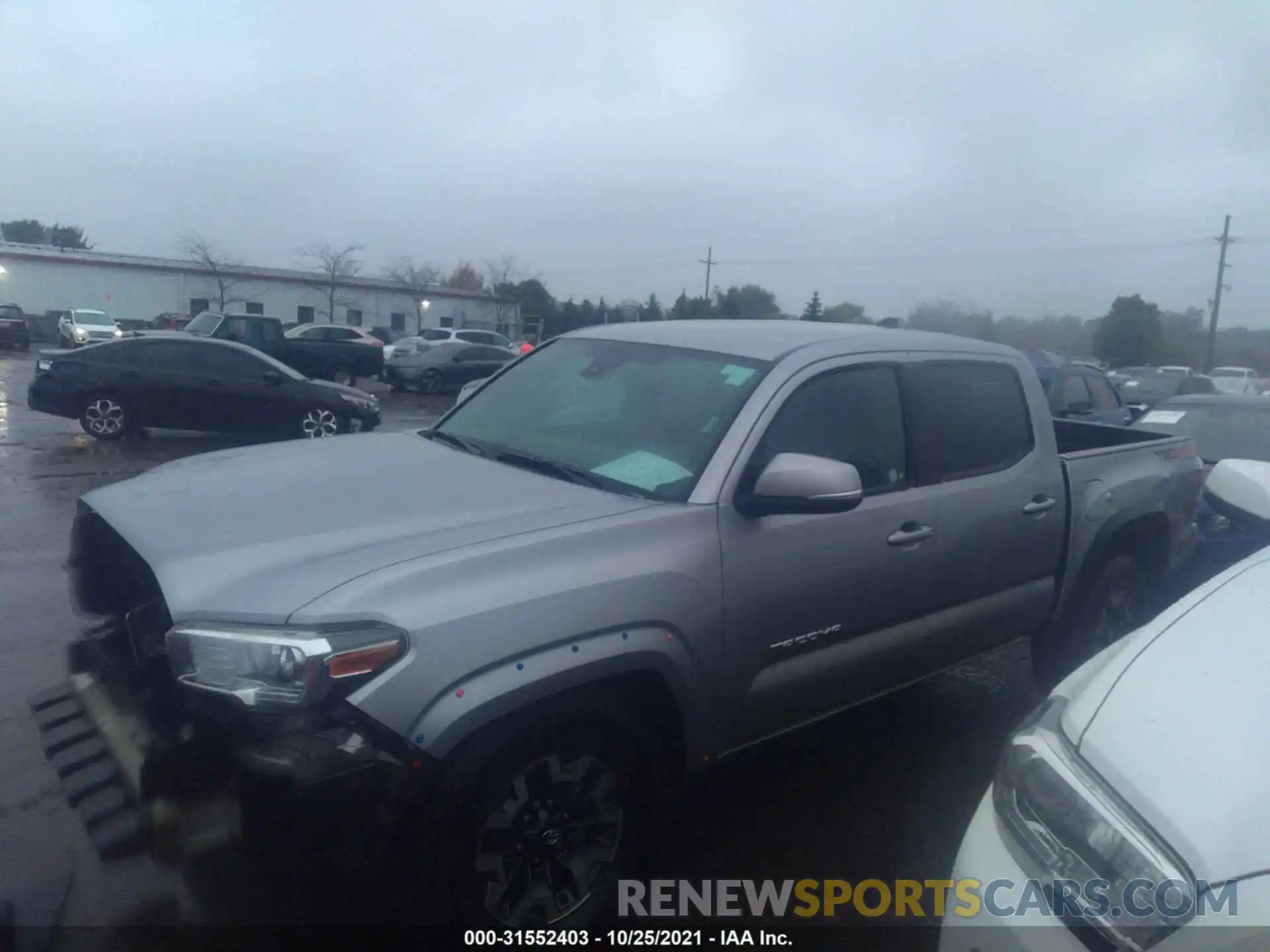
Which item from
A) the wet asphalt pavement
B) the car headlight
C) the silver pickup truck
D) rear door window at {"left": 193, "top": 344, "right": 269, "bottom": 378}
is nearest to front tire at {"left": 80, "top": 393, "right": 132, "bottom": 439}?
rear door window at {"left": 193, "top": 344, "right": 269, "bottom": 378}

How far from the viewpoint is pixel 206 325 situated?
24328 millimetres

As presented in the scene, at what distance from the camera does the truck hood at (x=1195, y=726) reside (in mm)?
1822

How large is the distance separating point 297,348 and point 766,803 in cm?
2356

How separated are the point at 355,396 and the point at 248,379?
145 centimetres

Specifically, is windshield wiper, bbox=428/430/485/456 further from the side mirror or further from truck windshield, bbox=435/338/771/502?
the side mirror

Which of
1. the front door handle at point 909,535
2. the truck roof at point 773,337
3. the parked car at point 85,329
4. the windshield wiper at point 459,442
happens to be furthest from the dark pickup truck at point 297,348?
the front door handle at point 909,535

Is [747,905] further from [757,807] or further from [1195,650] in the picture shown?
[1195,650]

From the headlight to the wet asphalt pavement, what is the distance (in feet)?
4.25

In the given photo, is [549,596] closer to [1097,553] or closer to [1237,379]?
[1097,553]

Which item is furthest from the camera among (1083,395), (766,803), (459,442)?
(1083,395)

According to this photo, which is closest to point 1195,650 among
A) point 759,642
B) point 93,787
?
point 759,642

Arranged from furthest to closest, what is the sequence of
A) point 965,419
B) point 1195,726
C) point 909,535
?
point 965,419 → point 909,535 → point 1195,726

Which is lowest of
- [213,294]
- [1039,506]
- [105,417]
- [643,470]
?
[105,417]

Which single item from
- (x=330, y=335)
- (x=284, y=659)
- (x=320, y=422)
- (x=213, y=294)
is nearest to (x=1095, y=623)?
(x=284, y=659)
